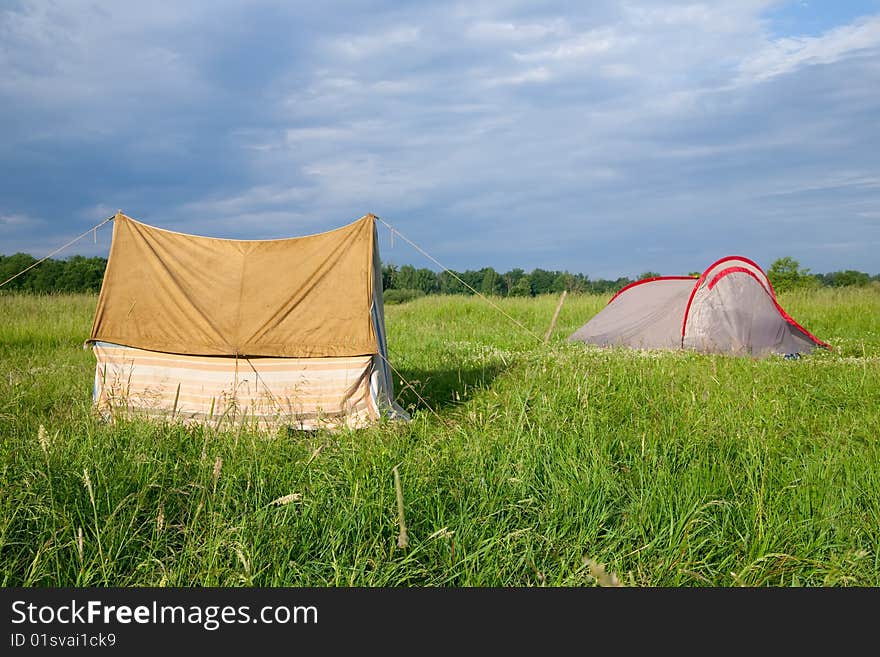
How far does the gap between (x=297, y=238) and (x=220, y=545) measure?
3.81 meters

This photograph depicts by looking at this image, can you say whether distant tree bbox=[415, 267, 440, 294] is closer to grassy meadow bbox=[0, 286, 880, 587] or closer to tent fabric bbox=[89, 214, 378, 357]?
tent fabric bbox=[89, 214, 378, 357]

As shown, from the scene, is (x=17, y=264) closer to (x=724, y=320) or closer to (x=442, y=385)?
(x=442, y=385)

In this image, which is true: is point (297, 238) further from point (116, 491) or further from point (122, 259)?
point (116, 491)

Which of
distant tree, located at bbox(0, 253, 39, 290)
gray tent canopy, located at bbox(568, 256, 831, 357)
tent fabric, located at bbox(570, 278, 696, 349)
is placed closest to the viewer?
gray tent canopy, located at bbox(568, 256, 831, 357)

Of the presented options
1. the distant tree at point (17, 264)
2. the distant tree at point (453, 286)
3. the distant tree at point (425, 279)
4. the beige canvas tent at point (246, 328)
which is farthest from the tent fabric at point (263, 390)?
the distant tree at point (425, 279)

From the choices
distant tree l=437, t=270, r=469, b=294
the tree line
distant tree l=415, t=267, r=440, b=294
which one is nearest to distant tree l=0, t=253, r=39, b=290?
the tree line

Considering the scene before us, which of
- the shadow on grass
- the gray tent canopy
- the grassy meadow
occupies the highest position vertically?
the gray tent canopy

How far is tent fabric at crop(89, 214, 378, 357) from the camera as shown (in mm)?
5645

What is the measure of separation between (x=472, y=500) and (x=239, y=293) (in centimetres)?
358

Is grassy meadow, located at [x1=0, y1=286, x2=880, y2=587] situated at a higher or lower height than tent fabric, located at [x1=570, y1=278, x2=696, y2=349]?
lower

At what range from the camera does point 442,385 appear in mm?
7523

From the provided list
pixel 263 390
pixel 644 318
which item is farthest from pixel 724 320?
pixel 263 390

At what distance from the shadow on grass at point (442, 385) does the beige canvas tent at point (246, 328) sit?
805 millimetres

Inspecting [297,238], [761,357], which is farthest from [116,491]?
[761,357]
